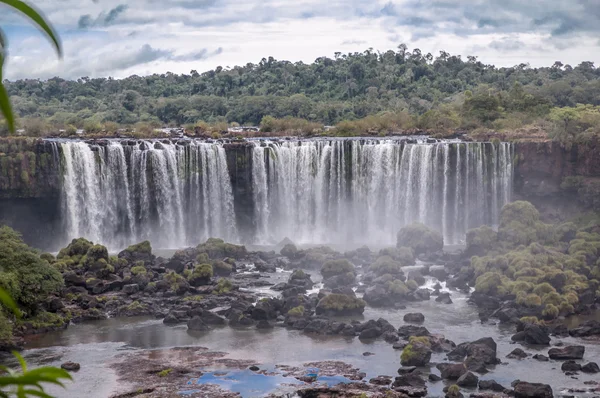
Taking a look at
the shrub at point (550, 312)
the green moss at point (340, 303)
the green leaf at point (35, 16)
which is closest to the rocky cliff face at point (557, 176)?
the shrub at point (550, 312)

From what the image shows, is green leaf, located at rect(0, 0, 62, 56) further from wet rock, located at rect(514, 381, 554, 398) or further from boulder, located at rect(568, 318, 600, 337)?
boulder, located at rect(568, 318, 600, 337)

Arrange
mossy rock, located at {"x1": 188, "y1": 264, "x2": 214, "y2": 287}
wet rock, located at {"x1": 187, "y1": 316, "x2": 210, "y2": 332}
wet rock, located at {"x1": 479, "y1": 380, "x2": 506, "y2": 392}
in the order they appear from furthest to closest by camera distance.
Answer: mossy rock, located at {"x1": 188, "y1": 264, "x2": 214, "y2": 287} → wet rock, located at {"x1": 187, "y1": 316, "x2": 210, "y2": 332} → wet rock, located at {"x1": 479, "y1": 380, "x2": 506, "y2": 392}

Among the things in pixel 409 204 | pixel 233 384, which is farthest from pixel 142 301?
pixel 409 204

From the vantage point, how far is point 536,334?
28469mm

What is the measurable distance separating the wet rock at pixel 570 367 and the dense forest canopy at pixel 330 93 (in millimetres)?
33429

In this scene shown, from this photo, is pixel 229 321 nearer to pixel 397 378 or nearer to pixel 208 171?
pixel 397 378

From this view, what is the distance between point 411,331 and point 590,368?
643 centimetres

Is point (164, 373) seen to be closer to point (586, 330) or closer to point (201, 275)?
point (201, 275)

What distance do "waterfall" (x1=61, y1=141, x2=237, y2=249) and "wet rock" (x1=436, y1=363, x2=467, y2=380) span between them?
92.0 ft

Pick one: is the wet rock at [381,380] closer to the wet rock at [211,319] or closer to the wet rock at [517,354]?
the wet rock at [517,354]

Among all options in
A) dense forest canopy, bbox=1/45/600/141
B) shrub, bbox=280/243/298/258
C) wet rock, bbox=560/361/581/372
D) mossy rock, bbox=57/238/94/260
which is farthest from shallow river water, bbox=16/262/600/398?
dense forest canopy, bbox=1/45/600/141

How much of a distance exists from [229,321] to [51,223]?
21.2m

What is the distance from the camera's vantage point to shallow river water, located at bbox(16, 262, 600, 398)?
24.8 m

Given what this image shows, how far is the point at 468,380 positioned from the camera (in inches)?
950
